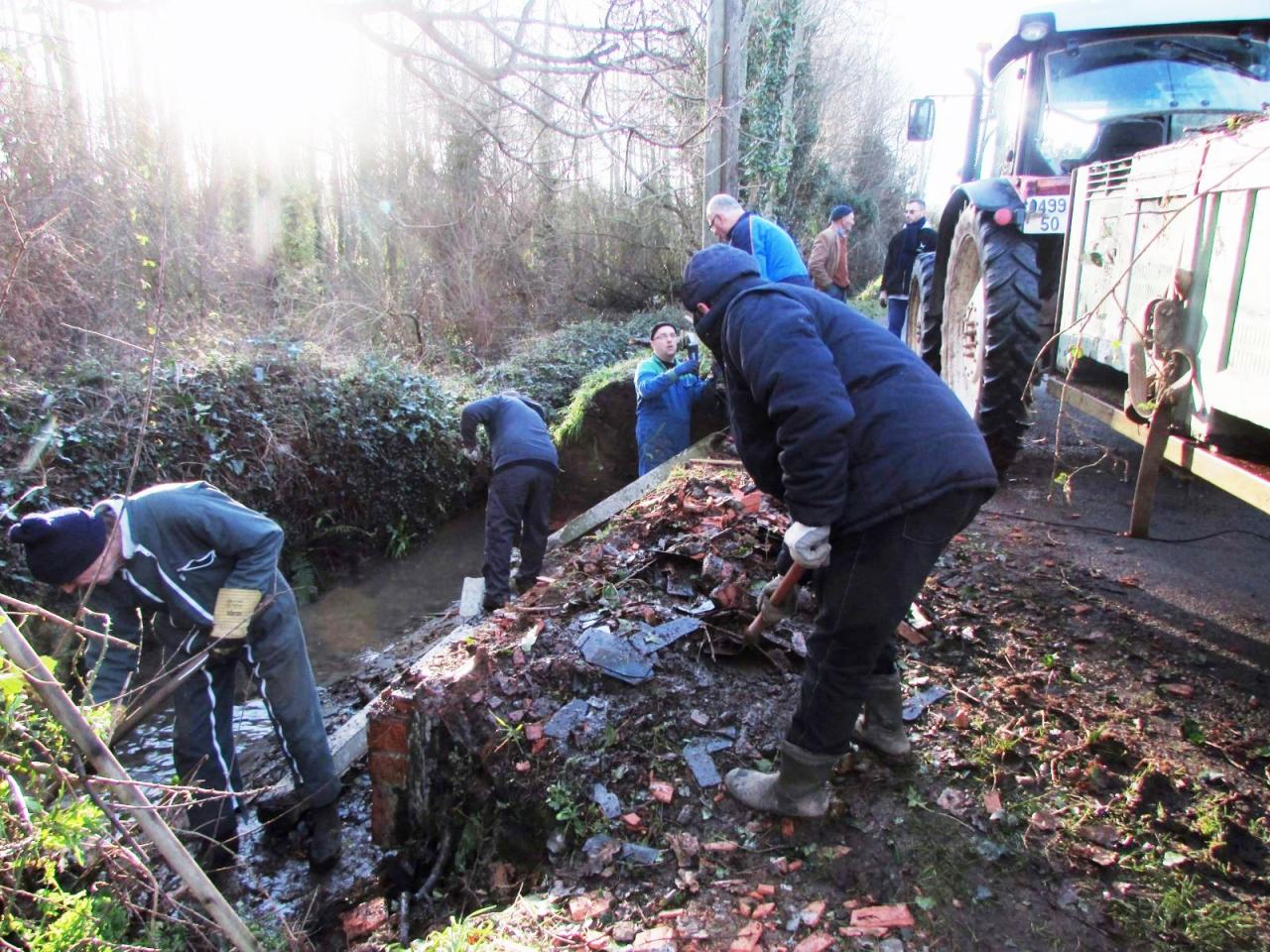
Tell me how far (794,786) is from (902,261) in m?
8.86

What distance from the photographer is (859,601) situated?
8.11 feet

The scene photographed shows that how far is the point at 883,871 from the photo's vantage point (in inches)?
99.1

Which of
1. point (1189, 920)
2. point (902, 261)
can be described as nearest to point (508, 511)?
point (1189, 920)

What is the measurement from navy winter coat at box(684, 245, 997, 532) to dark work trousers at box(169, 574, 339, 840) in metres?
2.60

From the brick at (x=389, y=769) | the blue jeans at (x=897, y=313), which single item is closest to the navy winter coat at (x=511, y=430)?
the brick at (x=389, y=769)

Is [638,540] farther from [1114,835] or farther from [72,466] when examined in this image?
[72,466]

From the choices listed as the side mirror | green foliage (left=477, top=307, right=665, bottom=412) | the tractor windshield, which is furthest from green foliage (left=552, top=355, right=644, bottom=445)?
the tractor windshield

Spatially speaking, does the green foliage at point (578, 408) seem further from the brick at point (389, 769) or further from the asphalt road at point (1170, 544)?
the brick at point (389, 769)

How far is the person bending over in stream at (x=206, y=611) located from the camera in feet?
10.2

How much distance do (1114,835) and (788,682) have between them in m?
1.27

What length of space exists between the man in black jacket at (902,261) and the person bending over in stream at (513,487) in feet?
Result: 18.6

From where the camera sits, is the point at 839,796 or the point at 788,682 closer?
the point at 839,796

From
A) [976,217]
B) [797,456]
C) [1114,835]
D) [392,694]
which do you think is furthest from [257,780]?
[976,217]

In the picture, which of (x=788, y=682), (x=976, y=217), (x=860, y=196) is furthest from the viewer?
(x=860, y=196)
